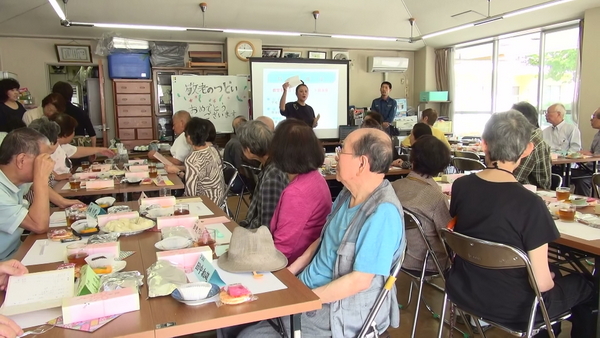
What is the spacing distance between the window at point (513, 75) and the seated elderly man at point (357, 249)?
646 cm

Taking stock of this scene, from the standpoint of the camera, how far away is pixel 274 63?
7586 mm

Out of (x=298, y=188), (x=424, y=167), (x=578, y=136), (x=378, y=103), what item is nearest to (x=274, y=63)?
(x=378, y=103)

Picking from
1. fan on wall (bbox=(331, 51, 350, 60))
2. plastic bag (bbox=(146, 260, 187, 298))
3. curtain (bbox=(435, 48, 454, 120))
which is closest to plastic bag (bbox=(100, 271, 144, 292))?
plastic bag (bbox=(146, 260, 187, 298))

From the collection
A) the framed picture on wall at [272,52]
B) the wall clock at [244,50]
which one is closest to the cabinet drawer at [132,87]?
the wall clock at [244,50]

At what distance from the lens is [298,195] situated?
177 cm

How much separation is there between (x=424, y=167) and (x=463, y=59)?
7.36 metres

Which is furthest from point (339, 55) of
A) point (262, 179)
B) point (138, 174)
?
point (262, 179)

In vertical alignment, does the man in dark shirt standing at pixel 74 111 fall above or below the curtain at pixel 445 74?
below

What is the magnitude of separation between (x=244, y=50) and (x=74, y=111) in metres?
3.34

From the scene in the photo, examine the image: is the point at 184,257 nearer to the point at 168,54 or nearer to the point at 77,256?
the point at 77,256

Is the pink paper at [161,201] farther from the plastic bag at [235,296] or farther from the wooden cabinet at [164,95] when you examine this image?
the wooden cabinet at [164,95]

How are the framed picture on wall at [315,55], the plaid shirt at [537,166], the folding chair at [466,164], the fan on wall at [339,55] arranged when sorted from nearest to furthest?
the plaid shirt at [537,166], the folding chair at [466,164], the framed picture on wall at [315,55], the fan on wall at [339,55]

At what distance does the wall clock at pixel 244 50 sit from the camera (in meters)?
7.82

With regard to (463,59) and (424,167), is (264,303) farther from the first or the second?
(463,59)
